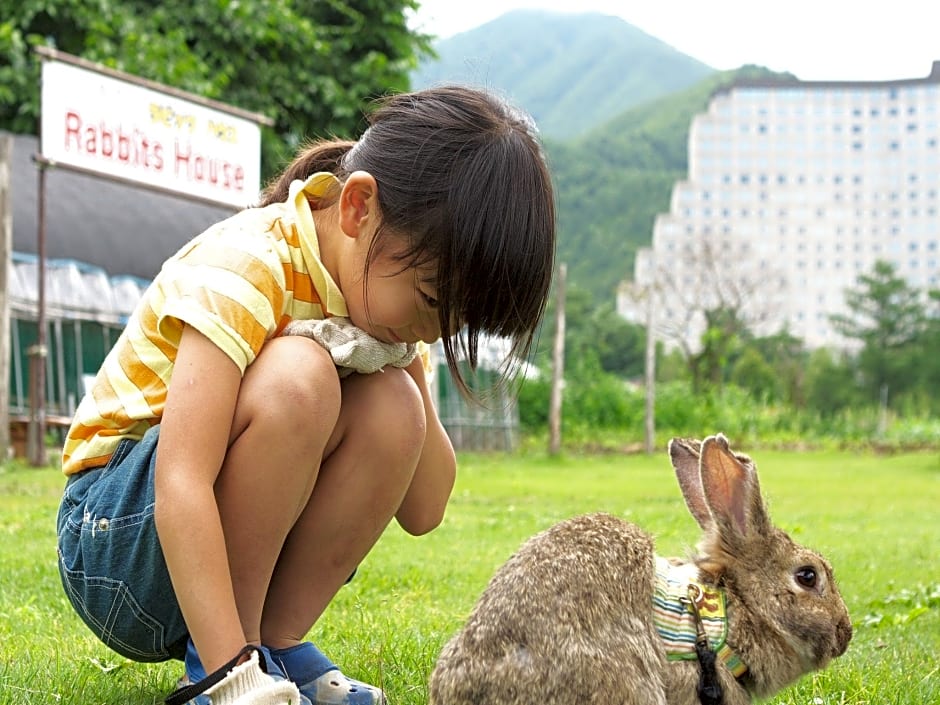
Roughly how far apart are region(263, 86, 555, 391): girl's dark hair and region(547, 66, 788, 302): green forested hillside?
2977cm

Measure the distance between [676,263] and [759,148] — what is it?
3080 cm

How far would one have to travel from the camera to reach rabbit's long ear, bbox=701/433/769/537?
7.60 feet

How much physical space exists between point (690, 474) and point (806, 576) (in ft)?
1.09

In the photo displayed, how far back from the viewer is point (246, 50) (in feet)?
44.6

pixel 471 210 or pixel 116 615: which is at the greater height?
pixel 471 210

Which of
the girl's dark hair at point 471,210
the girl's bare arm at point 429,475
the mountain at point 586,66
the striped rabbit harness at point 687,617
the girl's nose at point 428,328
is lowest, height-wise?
the striped rabbit harness at point 687,617

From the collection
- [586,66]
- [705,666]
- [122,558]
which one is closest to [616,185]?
[586,66]

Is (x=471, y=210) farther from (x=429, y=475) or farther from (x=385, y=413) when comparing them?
(x=429, y=475)

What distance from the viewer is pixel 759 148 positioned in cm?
6556

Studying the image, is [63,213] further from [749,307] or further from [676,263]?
[676,263]

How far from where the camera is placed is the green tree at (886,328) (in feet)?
94.5

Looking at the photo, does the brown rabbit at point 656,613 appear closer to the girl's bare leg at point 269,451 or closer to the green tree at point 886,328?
the girl's bare leg at point 269,451

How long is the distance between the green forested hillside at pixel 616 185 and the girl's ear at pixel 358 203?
29838 mm

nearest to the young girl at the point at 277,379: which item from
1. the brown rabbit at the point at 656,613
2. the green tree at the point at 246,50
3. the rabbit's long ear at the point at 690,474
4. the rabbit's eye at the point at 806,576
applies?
the brown rabbit at the point at 656,613
